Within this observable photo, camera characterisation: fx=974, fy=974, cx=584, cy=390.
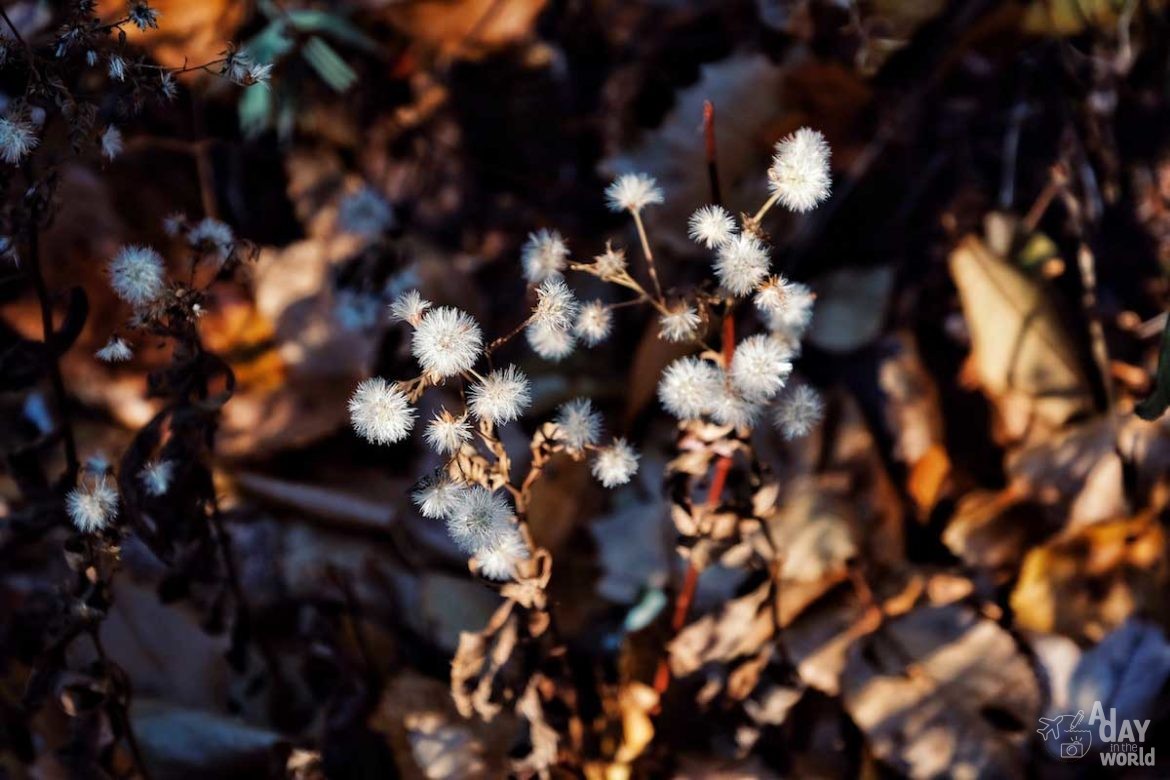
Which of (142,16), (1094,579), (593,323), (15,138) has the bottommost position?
(1094,579)

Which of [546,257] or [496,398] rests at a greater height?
[546,257]

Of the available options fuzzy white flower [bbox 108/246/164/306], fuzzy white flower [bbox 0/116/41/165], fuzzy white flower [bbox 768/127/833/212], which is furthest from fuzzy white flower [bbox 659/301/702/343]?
fuzzy white flower [bbox 0/116/41/165]

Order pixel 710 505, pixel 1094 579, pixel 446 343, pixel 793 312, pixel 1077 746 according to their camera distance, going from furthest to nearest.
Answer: pixel 1094 579 < pixel 1077 746 < pixel 710 505 < pixel 793 312 < pixel 446 343

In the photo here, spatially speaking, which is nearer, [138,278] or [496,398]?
[496,398]

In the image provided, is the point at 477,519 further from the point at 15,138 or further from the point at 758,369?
the point at 15,138

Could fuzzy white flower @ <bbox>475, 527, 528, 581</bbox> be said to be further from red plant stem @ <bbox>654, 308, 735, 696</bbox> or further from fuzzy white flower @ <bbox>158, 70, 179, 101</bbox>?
fuzzy white flower @ <bbox>158, 70, 179, 101</bbox>

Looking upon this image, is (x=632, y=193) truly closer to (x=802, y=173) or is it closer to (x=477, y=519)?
(x=802, y=173)

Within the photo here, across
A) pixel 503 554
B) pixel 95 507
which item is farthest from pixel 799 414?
pixel 95 507

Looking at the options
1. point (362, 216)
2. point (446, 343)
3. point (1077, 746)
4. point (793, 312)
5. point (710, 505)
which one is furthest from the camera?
point (362, 216)
